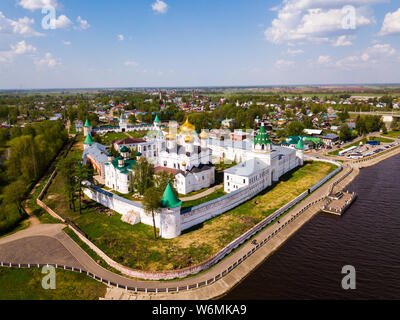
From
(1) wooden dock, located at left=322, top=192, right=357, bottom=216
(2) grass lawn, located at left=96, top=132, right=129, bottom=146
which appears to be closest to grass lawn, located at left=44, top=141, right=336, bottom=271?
(1) wooden dock, located at left=322, top=192, right=357, bottom=216

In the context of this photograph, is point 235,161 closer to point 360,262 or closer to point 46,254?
point 360,262

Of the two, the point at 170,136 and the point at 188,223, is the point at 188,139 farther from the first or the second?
the point at 188,223

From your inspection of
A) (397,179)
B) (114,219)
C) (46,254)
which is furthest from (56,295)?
(397,179)

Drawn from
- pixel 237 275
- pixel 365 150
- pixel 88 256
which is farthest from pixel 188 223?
pixel 365 150

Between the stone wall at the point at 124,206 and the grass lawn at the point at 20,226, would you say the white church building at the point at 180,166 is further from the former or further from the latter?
the grass lawn at the point at 20,226

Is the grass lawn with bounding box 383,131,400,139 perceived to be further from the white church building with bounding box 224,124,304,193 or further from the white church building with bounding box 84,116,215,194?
the white church building with bounding box 84,116,215,194

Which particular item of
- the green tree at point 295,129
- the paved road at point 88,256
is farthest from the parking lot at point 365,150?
the paved road at point 88,256
